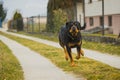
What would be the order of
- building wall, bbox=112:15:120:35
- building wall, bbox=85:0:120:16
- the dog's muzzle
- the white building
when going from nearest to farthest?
1. the dog's muzzle
2. building wall, bbox=112:15:120:35
3. the white building
4. building wall, bbox=85:0:120:16

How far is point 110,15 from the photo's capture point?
41469 mm

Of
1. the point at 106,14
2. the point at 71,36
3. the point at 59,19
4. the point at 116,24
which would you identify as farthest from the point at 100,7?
the point at 71,36

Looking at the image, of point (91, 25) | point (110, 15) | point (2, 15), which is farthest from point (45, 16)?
point (2, 15)

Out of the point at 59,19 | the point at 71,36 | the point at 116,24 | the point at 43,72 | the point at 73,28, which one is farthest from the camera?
the point at 59,19

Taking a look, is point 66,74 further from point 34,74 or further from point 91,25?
point 91,25

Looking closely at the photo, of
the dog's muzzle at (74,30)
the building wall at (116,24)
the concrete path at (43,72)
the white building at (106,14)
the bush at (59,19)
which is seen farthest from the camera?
the bush at (59,19)

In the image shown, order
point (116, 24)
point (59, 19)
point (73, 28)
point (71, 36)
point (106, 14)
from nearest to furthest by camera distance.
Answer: point (73, 28), point (71, 36), point (116, 24), point (59, 19), point (106, 14)

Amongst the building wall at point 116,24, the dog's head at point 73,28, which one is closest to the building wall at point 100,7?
the building wall at point 116,24

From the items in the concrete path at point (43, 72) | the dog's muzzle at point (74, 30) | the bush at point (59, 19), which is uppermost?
the dog's muzzle at point (74, 30)

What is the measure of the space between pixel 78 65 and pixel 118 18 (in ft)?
77.5

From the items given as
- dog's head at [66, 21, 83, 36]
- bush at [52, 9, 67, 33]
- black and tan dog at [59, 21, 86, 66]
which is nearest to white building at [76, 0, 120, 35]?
bush at [52, 9, 67, 33]

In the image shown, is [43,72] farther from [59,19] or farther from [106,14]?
[106,14]

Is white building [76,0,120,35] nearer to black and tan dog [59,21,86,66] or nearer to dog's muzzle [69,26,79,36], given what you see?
black and tan dog [59,21,86,66]

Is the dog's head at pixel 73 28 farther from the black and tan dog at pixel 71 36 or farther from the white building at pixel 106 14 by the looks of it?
the white building at pixel 106 14
